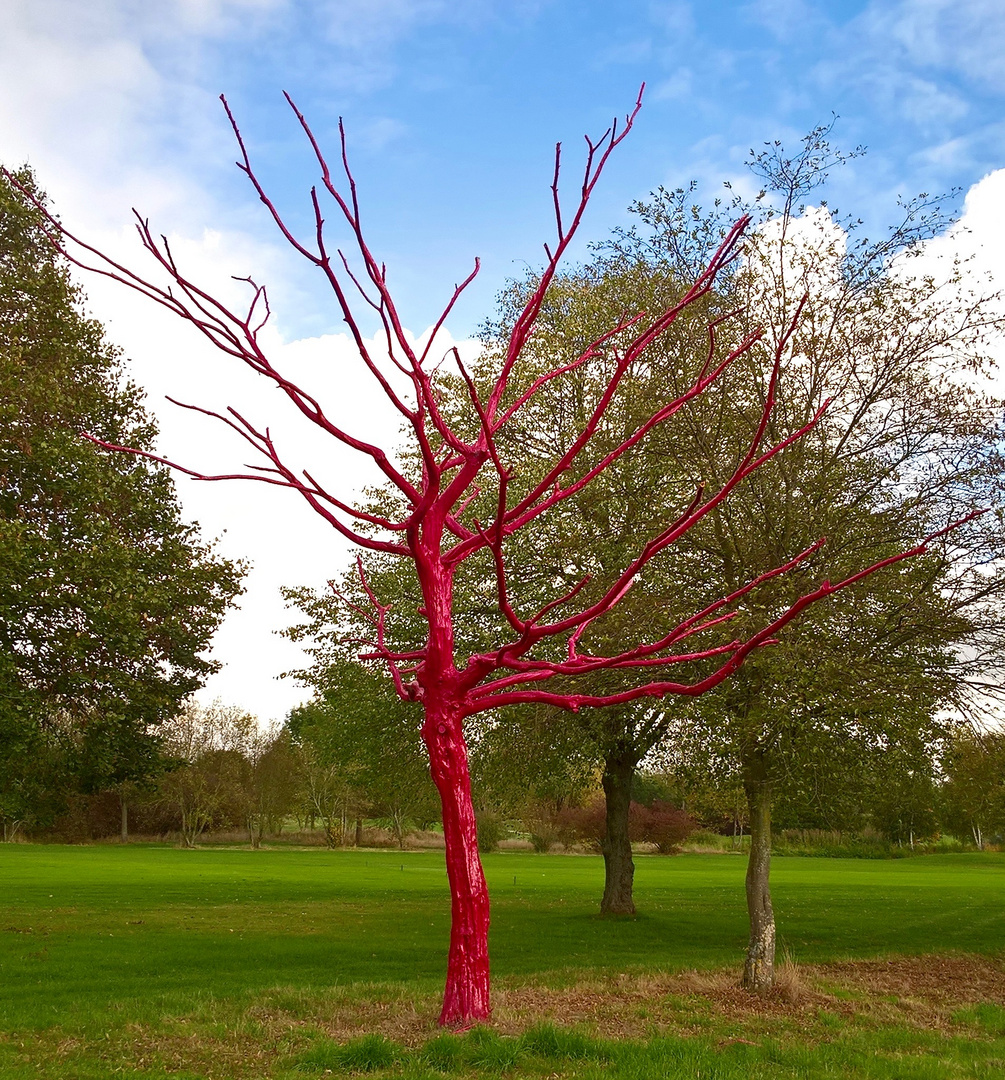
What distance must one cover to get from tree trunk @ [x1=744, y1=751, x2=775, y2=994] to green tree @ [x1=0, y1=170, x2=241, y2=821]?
10733 millimetres

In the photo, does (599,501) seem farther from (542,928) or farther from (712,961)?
(542,928)

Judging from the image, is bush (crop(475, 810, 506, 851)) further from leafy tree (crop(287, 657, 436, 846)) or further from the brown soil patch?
the brown soil patch

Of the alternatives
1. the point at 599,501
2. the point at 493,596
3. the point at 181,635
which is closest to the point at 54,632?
the point at 181,635

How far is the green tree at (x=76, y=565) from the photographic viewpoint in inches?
623

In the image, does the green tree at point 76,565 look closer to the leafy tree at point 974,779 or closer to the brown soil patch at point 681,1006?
the brown soil patch at point 681,1006

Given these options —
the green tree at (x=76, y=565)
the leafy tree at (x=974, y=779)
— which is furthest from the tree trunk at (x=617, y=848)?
the green tree at (x=76, y=565)

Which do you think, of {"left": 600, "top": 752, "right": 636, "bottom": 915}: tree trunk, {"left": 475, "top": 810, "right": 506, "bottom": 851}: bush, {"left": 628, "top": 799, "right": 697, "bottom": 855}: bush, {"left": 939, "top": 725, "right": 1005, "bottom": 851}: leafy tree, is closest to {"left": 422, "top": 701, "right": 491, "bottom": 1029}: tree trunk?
{"left": 939, "top": 725, "right": 1005, "bottom": 851}: leafy tree

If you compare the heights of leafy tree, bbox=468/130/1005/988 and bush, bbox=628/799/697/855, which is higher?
leafy tree, bbox=468/130/1005/988

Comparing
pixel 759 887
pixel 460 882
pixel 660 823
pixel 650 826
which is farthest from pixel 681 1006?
pixel 650 826

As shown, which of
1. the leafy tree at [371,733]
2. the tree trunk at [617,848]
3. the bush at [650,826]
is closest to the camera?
the leafy tree at [371,733]

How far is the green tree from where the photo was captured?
1582 cm

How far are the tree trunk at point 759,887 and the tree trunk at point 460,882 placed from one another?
5.66m

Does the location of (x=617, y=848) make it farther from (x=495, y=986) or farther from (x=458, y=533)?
(x=458, y=533)

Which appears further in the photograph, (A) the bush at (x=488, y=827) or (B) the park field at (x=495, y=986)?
(A) the bush at (x=488, y=827)
